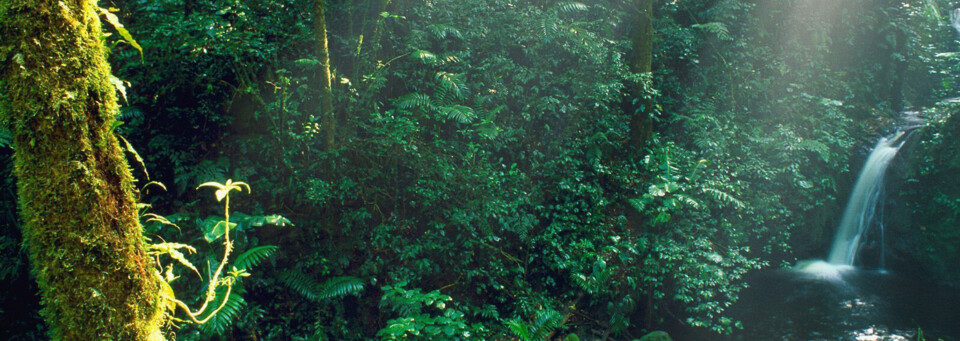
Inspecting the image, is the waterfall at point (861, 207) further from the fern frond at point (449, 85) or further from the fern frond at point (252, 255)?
the fern frond at point (252, 255)

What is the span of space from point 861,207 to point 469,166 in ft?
27.1

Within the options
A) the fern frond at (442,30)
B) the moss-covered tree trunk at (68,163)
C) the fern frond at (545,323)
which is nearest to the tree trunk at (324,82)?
the fern frond at (442,30)

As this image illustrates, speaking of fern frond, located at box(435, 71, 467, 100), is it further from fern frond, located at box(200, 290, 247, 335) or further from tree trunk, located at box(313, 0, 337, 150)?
fern frond, located at box(200, 290, 247, 335)

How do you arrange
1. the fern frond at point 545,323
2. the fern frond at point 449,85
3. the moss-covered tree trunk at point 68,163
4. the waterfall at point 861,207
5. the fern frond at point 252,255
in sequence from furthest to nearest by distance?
the waterfall at point 861,207 → the fern frond at point 449,85 → the fern frond at point 545,323 → the fern frond at point 252,255 → the moss-covered tree trunk at point 68,163

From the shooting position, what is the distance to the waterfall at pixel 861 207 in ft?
31.9

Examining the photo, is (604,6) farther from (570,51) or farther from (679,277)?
(679,277)

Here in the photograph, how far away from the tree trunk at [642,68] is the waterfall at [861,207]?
489cm

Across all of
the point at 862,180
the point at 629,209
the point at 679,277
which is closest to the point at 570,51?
the point at 629,209

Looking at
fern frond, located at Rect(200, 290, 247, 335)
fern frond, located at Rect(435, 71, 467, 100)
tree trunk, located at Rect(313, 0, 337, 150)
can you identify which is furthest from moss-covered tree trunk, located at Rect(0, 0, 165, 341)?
fern frond, located at Rect(435, 71, 467, 100)

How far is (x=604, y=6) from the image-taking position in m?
9.70

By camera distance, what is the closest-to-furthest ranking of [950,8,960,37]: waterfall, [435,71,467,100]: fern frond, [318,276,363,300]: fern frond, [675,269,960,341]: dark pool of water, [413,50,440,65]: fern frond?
[318,276,363,300]: fern frond
[413,50,440,65]: fern frond
[435,71,467,100]: fern frond
[675,269,960,341]: dark pool of water
[950,8,960,37]: waterfall

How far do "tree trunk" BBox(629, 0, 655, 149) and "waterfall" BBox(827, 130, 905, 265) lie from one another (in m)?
4.89

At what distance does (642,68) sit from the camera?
8695mm

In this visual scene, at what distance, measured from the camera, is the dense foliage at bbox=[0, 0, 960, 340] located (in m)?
5.89
